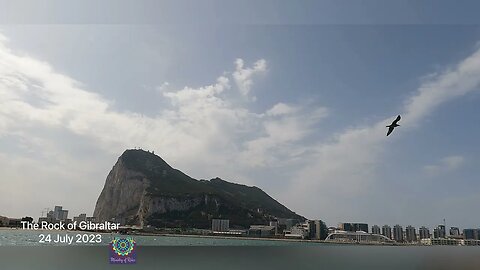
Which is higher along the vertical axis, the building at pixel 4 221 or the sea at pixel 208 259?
the building at pixel 4 221

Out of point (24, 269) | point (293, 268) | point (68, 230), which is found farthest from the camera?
point (68, 230)

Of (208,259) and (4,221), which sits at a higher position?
(4,221)

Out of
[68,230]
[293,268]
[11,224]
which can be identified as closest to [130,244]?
[293,268]

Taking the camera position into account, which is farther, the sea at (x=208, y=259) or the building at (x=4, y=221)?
the building at (x=4, y=221)

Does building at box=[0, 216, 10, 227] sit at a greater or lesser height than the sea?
greater

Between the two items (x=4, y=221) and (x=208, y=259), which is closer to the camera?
(x=208, y=259)

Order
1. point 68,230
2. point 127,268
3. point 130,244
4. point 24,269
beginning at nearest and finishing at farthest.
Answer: point 130,244
point 24,269
point 127,268
point 68,230

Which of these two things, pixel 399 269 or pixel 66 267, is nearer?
pixel 66 267

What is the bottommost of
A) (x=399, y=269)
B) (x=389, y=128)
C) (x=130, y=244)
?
(x=399, y=269)

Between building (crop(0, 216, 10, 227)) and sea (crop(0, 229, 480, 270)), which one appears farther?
building (crop(0, 216, 10, 227))

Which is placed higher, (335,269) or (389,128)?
(389,128)

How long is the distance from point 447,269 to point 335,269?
16998mm

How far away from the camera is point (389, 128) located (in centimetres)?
1831

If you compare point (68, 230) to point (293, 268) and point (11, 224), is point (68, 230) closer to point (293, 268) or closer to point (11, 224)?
point (11, 224)
